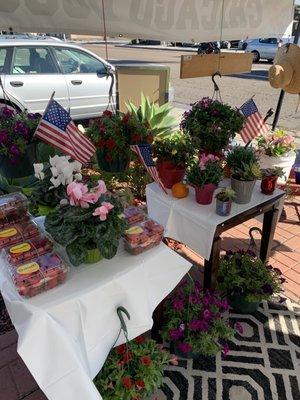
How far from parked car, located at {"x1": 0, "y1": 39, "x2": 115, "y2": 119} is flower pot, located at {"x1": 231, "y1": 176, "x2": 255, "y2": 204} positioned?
370 centimetres

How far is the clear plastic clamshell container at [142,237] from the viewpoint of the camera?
1.65 meters

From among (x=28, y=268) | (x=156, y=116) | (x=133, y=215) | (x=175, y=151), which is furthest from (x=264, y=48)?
(x=28, y=268)

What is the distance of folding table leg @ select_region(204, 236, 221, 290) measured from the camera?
214cm

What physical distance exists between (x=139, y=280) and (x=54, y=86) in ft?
16.7

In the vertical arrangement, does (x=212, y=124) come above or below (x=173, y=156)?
above

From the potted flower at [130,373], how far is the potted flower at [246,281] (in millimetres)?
757

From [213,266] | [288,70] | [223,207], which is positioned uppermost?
[288,70]

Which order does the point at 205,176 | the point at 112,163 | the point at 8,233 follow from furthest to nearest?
the point at 112,163, the point at 205,176, the point at 8,233

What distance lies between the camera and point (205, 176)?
2.14 meters

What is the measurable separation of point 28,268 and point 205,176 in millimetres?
1190

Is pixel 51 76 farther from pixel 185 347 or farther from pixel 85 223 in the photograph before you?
pixel 185 347

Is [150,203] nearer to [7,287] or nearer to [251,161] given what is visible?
[251,161]

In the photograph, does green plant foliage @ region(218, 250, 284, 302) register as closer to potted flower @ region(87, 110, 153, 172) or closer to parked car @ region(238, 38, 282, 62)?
potted flower @ region(87, 110, 153, 172)

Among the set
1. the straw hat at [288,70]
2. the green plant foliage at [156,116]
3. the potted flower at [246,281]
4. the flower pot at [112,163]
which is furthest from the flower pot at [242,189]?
the green plant foliage at [156,116]
